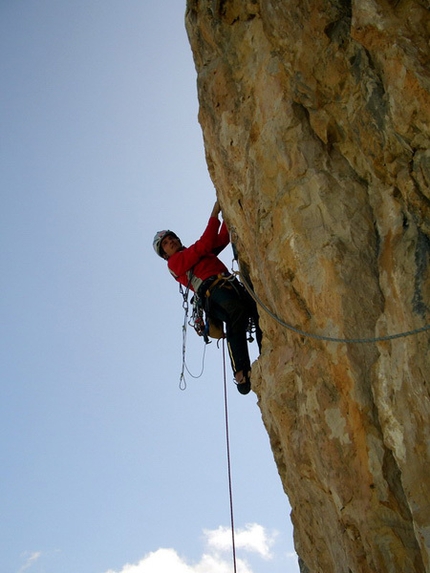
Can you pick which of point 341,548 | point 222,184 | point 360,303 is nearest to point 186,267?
point 222,184

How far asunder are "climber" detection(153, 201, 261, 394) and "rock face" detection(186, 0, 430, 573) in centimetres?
94

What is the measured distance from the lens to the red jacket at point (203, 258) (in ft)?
24.5

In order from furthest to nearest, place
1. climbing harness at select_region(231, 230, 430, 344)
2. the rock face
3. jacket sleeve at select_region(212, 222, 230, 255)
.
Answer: jacket sleeve at select_region(212, 222, 230, 255)
the rock face
climbing harness at select_region(231, 230, 430, 344)

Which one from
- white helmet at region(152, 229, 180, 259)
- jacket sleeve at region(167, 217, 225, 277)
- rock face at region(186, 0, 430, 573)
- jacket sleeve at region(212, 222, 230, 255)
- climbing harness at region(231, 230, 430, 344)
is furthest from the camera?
white helmet at region(152, 229, 180, 259)

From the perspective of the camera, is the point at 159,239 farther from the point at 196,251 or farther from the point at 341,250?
the point at 341,250

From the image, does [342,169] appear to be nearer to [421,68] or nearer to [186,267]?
[421,68]

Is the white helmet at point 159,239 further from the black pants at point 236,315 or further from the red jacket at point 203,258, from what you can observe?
the black pants at point 236,315

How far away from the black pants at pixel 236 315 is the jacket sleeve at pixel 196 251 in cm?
51

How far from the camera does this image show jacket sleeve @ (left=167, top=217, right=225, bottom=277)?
24.4ft

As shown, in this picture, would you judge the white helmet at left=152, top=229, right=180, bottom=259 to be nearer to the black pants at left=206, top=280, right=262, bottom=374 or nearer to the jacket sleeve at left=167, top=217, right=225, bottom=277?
the jacket sleeve at left=167, top=217, right=225, bottom=277

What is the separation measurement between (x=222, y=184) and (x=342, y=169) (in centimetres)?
167

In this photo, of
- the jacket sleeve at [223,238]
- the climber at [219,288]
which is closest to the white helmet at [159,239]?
the climber at [219,288]

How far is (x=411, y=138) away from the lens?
4551 millimetres

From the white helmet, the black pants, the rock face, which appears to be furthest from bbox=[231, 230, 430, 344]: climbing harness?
the white helmet
